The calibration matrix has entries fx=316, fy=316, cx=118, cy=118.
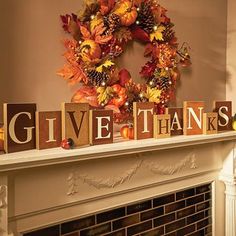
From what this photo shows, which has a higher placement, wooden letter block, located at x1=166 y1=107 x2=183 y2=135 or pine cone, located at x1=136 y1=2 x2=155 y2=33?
pine cone, located at x1=136 y1=2 x2=155 y2=33

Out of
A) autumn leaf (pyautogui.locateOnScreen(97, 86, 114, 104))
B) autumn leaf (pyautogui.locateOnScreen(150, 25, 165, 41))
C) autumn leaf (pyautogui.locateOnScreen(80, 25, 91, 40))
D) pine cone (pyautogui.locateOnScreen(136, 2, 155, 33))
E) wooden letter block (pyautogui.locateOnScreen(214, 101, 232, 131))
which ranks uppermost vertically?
pine cone (pyautogui.locateOnScreen(136, 2, 155, 33))

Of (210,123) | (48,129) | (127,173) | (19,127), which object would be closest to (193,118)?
(210,123)

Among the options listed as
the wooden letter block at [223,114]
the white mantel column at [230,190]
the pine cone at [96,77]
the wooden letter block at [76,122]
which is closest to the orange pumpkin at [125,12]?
the pine cone at [96,77]

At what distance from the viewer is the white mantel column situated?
1981mm

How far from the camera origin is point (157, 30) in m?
1.77

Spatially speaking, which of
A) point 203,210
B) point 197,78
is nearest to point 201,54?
point 197,78

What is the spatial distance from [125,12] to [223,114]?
0.83 metres

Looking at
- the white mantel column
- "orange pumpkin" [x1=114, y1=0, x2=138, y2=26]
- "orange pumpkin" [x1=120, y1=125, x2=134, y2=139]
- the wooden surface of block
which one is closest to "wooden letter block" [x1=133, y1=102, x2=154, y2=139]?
"orange pumpkin" [x1=120, y1=125, x2=134, y2=139]

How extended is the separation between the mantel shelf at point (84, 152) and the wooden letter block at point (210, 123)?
0.24 ft

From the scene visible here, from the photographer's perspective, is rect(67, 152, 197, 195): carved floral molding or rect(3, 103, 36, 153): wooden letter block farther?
rect(67, 152, 197, 195): carved floral molding

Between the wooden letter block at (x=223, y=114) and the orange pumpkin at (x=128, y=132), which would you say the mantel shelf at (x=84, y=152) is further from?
the wooden letter block at (x=223, y=114)

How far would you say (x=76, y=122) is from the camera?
1285 mm

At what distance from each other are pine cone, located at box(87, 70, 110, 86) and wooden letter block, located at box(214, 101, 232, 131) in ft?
2.32

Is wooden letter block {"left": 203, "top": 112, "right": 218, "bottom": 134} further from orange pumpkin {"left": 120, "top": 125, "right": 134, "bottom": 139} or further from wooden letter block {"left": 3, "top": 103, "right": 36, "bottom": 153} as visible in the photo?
wooden letter block {"left": 3, "top": 103, "right": 36, "bottom": 153}
